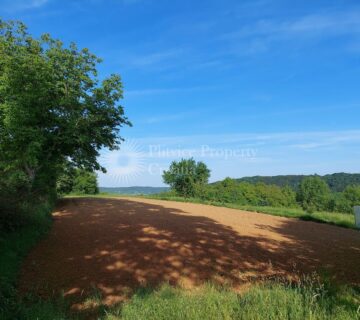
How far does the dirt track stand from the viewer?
6.68 metres

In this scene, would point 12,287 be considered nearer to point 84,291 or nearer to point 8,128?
point 84,291

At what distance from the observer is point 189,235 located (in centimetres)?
1095

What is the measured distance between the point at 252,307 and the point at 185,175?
198 feet

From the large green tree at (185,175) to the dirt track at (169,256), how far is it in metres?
50.5

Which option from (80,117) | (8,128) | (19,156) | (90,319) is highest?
(80,117)

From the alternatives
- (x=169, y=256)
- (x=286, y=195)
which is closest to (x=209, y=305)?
(x=169, y=256)

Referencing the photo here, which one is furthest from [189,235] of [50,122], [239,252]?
[50,122]

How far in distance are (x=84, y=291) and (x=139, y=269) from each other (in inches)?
58.6

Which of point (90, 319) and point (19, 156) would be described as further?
point (19, 156)

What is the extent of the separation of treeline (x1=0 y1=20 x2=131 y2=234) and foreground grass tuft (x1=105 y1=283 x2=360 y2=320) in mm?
7805

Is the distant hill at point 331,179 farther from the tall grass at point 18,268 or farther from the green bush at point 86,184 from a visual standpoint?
the tall grass at point 18,268

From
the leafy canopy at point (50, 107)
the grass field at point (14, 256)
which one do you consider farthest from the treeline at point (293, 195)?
the grass field at point (14, 256)

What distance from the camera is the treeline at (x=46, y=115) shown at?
1558 centimetres

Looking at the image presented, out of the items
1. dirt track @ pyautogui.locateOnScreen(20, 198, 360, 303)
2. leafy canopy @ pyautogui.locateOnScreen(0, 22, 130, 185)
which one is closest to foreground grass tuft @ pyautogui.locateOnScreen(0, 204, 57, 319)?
dirt track @ pyautogui.locateOnScreen(20, 198, 360, 303)
